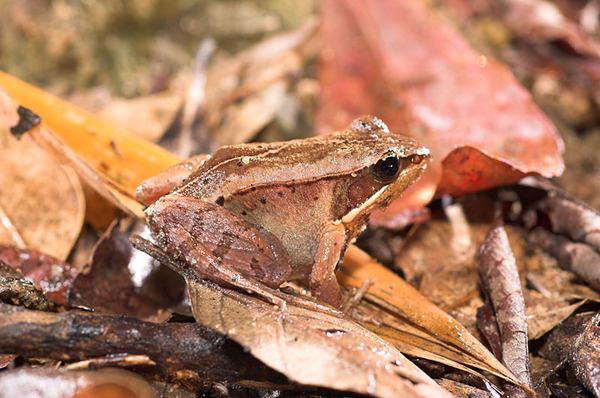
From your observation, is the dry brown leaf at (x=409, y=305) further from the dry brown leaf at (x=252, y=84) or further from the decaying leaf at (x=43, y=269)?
the dry brown leaf at (x=252, y=84)

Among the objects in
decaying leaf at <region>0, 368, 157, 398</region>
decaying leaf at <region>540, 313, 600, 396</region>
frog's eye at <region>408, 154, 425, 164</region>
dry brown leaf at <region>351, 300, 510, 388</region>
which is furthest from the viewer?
frog's eye at <region>408, 154, 425, 164</region>

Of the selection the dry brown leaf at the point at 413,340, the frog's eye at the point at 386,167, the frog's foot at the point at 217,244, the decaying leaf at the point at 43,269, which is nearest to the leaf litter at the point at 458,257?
the dry brown leaf at the point at 413,340

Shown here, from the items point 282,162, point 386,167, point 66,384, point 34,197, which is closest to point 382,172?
point 386,167

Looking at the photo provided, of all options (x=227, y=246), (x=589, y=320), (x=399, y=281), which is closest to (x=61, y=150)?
(x=227, y=246)

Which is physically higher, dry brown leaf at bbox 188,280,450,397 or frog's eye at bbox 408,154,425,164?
frog's eye at bbox 408,154,425,164

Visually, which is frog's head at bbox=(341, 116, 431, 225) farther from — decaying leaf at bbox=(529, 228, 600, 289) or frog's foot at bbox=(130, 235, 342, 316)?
decaying leaf at bbox=(529, 228, 600, 289)

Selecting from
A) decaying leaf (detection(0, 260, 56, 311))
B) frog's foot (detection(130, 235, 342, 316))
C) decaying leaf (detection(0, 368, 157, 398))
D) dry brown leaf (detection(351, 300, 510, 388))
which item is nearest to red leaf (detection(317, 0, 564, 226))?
dry brown leaf (detection(351, 300, 510, 388))

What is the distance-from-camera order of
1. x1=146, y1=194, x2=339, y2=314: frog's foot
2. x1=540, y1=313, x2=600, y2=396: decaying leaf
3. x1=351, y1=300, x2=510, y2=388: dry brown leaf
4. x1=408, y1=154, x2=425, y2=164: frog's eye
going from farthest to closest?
x1=408, y1=154, x2=425, y2=164: frog's eye → x1=146, y1=194, x2=339, y2=314: frog's foot → x1=351, y1=300, x2=510, y2=388: dry brown leaf → x1=540, y1=313, x2=600, y2=396: decaying leaf
